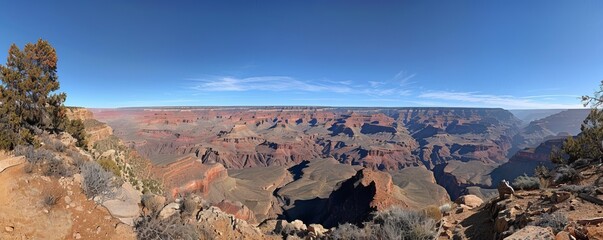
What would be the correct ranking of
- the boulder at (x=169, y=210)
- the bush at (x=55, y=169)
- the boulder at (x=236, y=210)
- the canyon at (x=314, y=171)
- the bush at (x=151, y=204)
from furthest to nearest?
1. the canyon at (x=314, y=171)
2. the boulder at (x=236, y=210)
3. the bush at (x=151, y=204)
4. the boulder at (x=169, y=210)
5. the bush at (x=55, y=169)

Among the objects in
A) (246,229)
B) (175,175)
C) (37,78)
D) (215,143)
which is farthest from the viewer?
(215,143)

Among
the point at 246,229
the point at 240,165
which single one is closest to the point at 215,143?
the point at 240,165

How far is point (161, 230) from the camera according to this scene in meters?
8.09

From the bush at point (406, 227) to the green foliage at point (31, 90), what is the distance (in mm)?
16420

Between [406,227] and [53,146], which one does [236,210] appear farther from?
[406,227]

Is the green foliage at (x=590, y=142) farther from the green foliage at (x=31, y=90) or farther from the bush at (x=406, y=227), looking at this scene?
the green foliage at (x=31, y=90)

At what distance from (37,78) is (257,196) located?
57697mm

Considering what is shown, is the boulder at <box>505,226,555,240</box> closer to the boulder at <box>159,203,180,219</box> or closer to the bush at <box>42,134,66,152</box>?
the boulder at <box>159,203,180,219</box>

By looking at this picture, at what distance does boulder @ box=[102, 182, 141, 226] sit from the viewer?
855cm

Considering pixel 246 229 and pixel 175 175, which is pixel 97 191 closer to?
pixel 246 229

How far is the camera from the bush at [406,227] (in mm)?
7902

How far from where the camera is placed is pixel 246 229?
1095 cm

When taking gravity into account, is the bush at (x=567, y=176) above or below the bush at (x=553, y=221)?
Answer: below

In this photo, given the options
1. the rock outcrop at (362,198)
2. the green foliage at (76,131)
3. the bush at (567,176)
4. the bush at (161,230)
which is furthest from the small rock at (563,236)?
the rock outcrop at (362,198)
